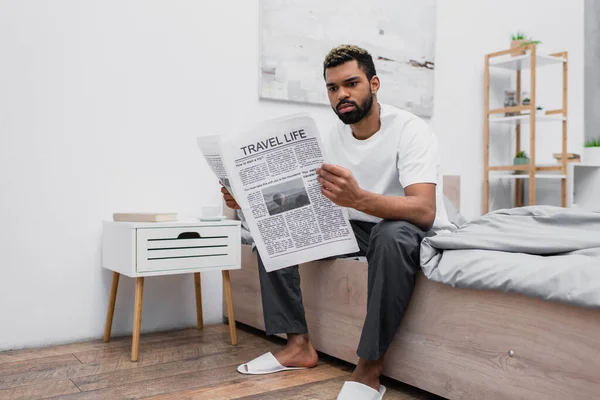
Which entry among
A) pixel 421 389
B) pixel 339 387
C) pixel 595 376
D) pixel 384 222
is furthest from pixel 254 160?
pixel 595 376

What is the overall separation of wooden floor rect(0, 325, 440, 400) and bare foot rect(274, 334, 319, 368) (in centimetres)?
3

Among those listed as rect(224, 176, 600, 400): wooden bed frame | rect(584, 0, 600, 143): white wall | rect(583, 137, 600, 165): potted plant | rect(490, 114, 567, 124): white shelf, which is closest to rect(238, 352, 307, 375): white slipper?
rect(224, 176, 600, 400): wooden bed frame

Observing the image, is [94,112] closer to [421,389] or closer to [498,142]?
[421,389]

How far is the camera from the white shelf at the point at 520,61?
303cm

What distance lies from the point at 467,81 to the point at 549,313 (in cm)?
225

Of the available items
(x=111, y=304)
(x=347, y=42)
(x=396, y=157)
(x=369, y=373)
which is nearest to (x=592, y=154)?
(x=347, y=42)

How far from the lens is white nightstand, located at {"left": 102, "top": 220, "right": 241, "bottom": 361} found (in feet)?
5.93

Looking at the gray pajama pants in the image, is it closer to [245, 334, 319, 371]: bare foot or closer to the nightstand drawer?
[245, 334, 319, 371]: bare foot

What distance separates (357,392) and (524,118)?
7.04ft

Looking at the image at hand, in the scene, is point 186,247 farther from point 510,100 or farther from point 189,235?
point 510,100

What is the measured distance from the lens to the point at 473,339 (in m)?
1.33

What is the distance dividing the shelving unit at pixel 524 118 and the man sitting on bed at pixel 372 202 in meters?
1.57

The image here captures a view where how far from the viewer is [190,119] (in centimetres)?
230

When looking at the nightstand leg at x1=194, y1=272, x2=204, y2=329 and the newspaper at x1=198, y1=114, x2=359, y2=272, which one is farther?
the nightstand leg at x1=194, y1=272, x2=204, y2=329
